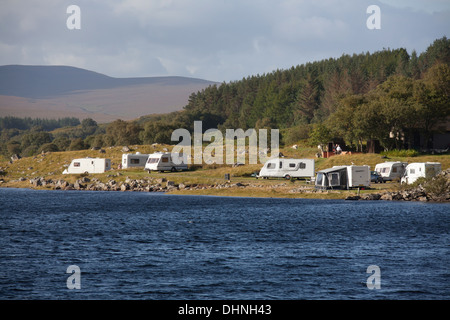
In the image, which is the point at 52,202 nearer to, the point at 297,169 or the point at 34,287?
the point at 297,169

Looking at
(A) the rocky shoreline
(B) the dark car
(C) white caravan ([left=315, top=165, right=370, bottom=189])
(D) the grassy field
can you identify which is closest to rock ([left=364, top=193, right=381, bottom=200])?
(A) the rocky shoreline

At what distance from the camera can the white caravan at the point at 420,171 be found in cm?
5091

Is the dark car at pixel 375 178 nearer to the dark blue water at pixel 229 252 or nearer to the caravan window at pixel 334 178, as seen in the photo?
the caravan window at pixel 334 178

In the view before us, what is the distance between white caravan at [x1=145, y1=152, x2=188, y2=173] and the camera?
7119 centimetres

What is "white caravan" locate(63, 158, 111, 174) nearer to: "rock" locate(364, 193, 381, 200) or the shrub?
the shrub

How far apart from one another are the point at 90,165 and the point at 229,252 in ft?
190

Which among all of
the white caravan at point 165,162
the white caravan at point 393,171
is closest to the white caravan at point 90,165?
the white caravan at point 165,162

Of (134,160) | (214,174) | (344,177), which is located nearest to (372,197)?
(344,177)

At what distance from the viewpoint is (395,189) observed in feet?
167

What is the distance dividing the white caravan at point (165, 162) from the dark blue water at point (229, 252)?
25.1 metres

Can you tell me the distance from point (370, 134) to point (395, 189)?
22.3 m

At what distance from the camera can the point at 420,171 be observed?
51.4m

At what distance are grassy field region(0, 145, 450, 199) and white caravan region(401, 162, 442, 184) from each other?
173 cm

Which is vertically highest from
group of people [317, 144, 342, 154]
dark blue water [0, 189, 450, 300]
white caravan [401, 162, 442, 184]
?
group of people [317, 144, 342, 154]
